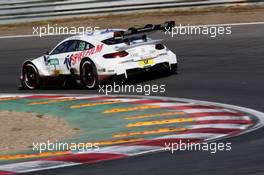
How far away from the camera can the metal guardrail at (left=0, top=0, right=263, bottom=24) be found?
29031mm

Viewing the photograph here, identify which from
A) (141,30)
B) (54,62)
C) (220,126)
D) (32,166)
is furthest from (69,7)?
(32,166)

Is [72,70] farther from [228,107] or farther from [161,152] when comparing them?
[161,152]

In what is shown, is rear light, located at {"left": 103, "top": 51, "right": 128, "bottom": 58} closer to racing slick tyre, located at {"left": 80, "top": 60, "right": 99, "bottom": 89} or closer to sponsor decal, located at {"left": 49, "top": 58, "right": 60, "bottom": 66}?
racing slick tyre, located at {"left": 80, "top": 60, "right": 99, "bottom": 89}

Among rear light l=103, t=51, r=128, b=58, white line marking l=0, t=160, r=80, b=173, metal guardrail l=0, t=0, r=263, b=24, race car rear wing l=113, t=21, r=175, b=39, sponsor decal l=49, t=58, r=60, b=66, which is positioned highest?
metal guardrail l=0, t=0, r=263, b=24

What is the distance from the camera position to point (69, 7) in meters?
30.6

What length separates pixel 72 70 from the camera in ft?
58.3

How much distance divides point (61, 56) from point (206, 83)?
11.4 feet

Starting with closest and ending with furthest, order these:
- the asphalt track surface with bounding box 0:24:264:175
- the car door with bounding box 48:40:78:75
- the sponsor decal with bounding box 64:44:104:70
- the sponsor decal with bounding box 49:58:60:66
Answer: the asphalt track surface with bounding box 0:24:264:175, the sponsor decal with bounding box 64:44:104:70, the car door with bounding box 48:40:78:75, the sponsor decal with bounding box 49:58:60:66

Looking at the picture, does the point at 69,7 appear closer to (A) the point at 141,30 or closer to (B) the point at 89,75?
(B) the point at 89,75

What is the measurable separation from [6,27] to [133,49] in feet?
52.6

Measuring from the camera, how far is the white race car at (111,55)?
1695 centimetres

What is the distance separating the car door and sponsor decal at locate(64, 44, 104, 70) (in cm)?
9

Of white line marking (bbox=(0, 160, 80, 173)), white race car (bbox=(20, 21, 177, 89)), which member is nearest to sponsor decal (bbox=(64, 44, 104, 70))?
white race car (bbox=(20, 21, 177, 89))

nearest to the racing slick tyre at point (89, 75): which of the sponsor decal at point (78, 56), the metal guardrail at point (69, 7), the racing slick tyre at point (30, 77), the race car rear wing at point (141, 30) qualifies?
the sponsor decal at point (78, 56)
